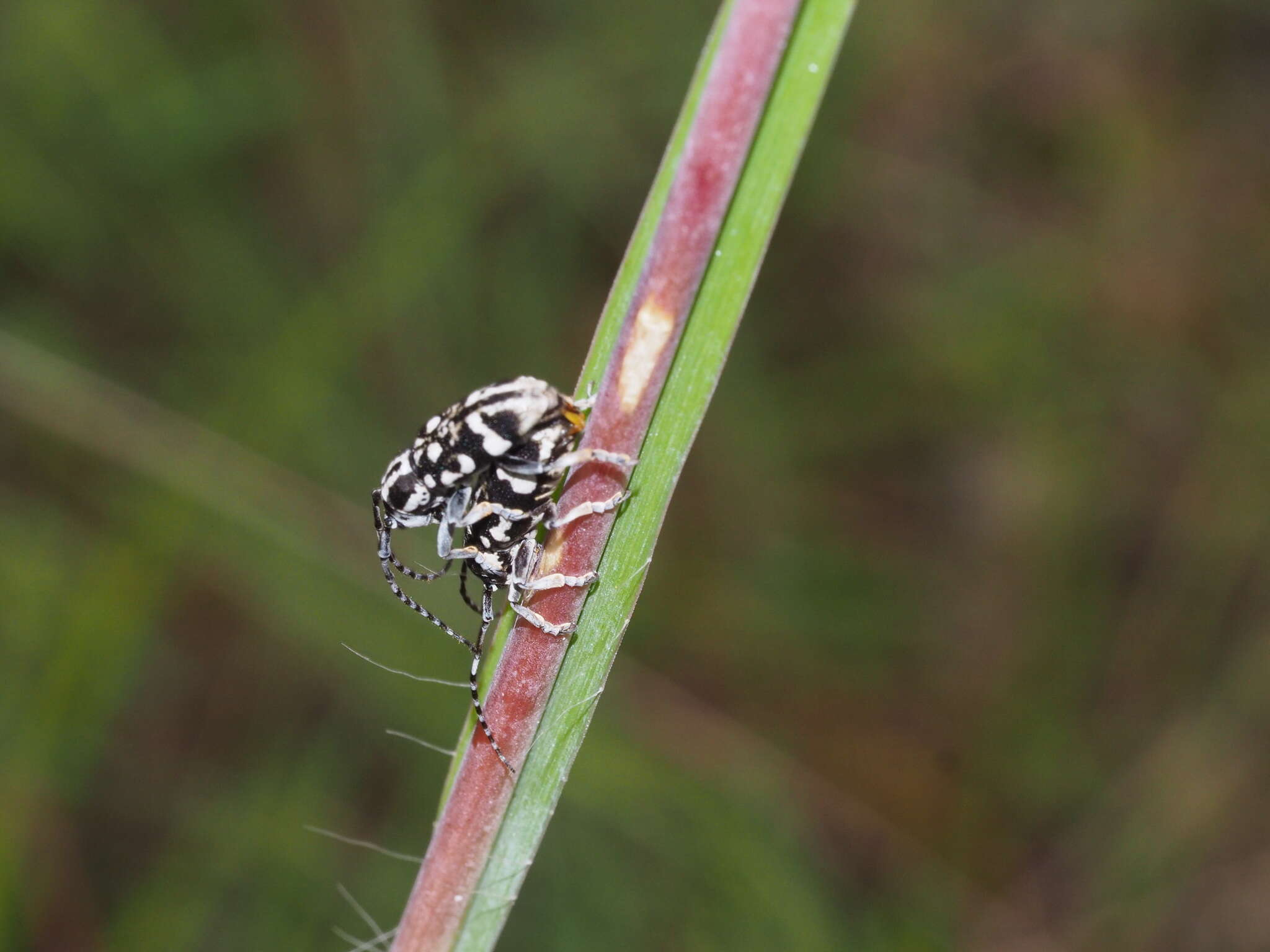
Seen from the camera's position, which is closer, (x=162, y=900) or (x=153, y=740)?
(x=162, y=900)

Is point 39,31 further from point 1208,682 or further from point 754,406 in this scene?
point 1208,682

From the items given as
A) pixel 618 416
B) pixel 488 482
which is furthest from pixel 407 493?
pixel 618 416

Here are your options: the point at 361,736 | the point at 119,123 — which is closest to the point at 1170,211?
the point at 361,736

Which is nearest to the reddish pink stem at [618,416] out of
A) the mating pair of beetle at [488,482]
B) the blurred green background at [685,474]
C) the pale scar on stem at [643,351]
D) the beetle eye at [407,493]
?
the pale scar on stem at [643,351]

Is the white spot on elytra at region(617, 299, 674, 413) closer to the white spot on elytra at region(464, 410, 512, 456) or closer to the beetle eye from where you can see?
the white spot on elytra at region(464, 410, 512, 456)

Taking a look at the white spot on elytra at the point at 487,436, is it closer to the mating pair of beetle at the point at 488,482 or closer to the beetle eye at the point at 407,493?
the mating pair of beetle at the point at 488,482

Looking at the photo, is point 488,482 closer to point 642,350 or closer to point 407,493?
point 407,493

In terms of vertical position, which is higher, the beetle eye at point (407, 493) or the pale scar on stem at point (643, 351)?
the pale scar on stem at point (643, 351)
